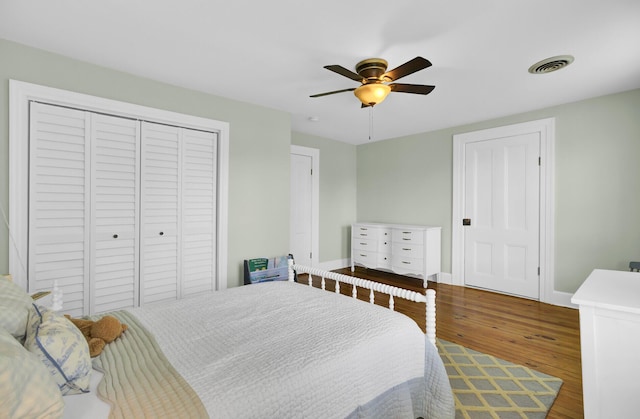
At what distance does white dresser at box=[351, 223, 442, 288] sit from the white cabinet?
8.60 ft

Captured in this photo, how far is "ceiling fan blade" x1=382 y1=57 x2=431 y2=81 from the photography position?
2.00 metres

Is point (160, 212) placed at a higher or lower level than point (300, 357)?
higher

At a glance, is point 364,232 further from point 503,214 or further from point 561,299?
point 561,299

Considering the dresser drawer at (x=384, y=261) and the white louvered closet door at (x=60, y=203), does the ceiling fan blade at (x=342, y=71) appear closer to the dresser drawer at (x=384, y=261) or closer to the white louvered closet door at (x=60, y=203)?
the white louvered closet door at (x=60, y=203)

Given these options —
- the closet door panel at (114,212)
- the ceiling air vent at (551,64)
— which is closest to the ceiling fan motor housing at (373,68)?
the ceiling air vent at (551,64)

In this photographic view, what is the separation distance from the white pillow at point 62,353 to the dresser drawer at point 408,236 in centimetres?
403

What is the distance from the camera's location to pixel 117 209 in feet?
9.06

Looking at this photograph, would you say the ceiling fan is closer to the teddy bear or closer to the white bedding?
the white bedding

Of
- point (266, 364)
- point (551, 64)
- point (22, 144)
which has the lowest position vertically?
point (266, 364)

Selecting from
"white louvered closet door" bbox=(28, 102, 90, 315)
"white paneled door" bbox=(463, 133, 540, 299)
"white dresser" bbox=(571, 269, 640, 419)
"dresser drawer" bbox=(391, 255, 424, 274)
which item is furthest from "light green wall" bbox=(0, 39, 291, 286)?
"white dresser" bbox=(571, 269, 640, 419)

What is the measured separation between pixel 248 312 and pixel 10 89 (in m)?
2.37

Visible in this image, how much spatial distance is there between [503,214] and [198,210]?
3.70 m

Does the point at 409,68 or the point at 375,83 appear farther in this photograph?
the point at 375,83

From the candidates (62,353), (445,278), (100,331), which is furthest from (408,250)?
(62,353)
